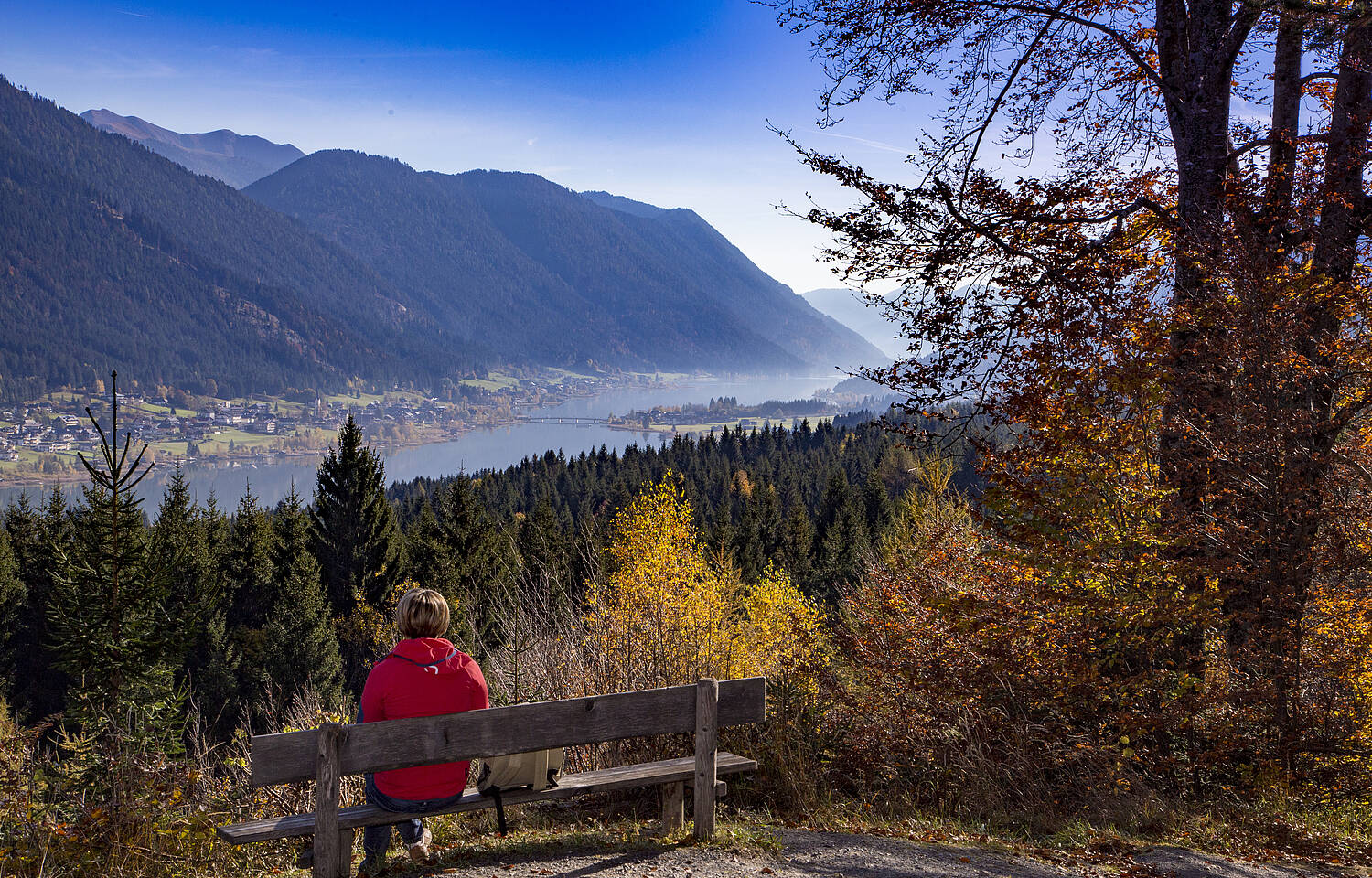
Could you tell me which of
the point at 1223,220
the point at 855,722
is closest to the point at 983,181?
the point at 1223,220

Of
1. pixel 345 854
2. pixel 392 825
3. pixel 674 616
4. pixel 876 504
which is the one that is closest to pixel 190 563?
pixel 674 616

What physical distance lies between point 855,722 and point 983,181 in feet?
16.9

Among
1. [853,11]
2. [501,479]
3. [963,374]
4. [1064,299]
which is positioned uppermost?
[853,11]

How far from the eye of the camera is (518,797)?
4.59 m

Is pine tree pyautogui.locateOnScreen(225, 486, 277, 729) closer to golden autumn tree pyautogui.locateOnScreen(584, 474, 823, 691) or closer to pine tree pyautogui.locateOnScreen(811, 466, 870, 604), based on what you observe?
golden autumn tree pyautogui.locateOnScreen(584, 474, 823, 691)

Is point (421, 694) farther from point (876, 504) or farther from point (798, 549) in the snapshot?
point (876, 504)

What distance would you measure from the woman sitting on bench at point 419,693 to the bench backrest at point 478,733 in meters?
0.17

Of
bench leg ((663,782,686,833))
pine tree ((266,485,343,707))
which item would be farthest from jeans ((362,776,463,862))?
pine tree ((266,485,343,707))

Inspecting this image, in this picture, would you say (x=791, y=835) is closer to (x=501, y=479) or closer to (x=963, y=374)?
(x=963, y=374)

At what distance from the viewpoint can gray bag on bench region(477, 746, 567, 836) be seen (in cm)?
456

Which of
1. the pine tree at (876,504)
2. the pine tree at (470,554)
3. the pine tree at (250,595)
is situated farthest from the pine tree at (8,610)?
the pine tree at (876,504)

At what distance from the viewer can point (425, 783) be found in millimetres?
4391

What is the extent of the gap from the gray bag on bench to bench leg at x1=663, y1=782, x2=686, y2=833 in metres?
0.84

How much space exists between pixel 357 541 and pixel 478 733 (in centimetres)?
3600
